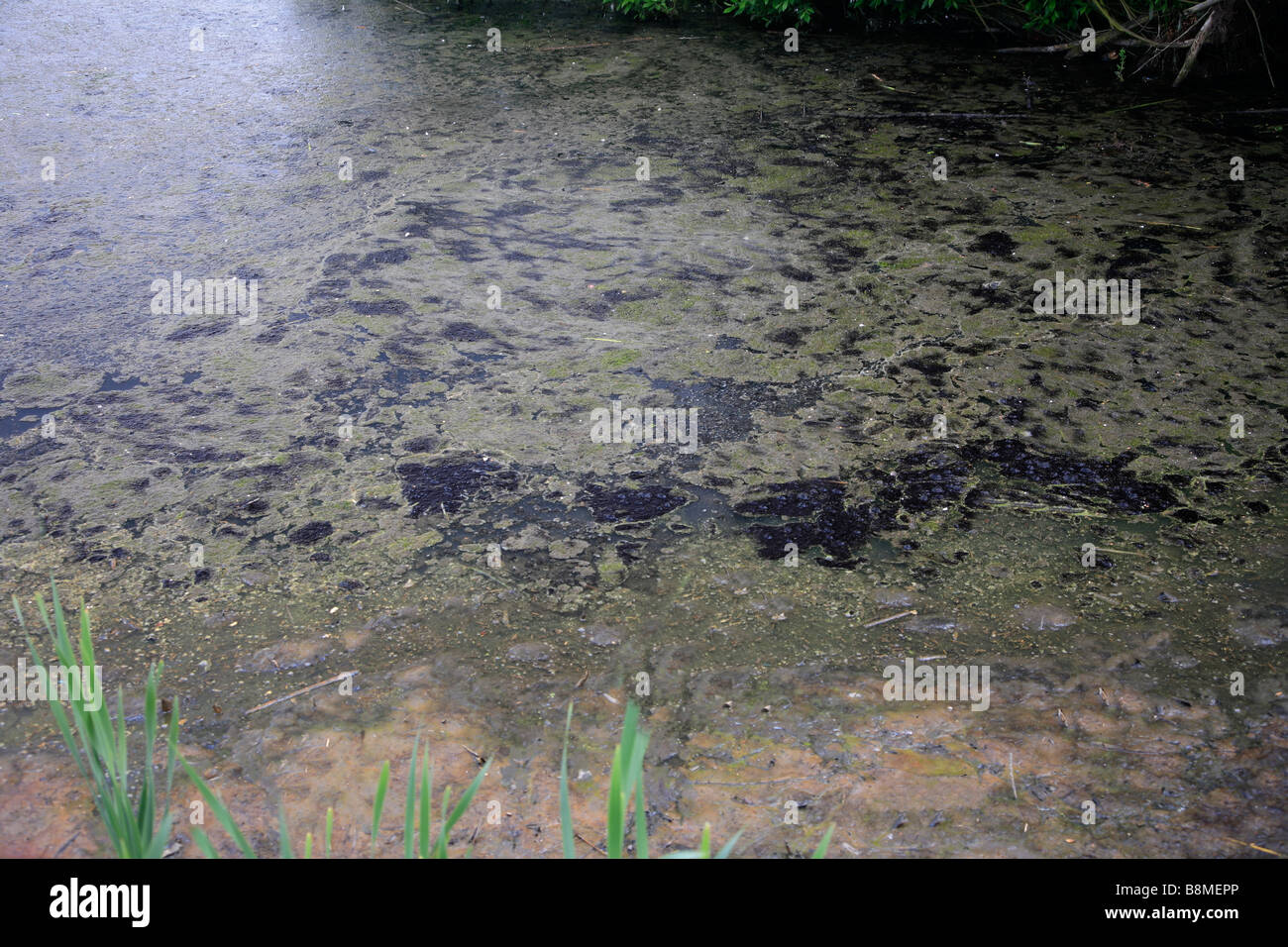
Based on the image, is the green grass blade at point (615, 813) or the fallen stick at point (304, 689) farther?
the fallen stick at point (304, 689)

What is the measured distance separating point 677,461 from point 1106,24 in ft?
13.6

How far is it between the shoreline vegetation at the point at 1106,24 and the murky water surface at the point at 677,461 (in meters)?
0.66

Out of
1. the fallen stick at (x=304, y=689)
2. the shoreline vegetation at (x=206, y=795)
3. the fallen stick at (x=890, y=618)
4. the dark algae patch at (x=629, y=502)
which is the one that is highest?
the shoreline vegetation at (x=206, y=795)

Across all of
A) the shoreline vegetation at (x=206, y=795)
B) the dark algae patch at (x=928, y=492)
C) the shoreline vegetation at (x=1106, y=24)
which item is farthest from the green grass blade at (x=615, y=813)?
the shoreline vegetation at (x=1106, y=24)

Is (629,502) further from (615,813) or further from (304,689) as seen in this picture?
(615,813)

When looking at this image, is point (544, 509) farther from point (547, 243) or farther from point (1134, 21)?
point (1134, 21)

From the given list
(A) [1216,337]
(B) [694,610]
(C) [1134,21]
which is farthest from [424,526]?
(C) [1134,21]

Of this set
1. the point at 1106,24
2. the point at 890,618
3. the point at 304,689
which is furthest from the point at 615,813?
the point at 1106,24

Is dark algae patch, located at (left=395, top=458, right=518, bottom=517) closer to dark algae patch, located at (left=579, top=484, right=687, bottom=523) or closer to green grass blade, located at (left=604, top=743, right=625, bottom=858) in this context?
dark algae patch, located at (left=579, top=484, right=687, bottom=523)

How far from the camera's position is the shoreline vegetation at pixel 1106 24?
4938mm

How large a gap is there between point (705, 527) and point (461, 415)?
0.74 metres

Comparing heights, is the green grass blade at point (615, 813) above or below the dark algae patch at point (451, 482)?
above

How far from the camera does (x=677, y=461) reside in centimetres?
256

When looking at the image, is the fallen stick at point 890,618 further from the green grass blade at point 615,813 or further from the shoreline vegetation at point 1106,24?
the shoreline vegetation at point 1106,24
